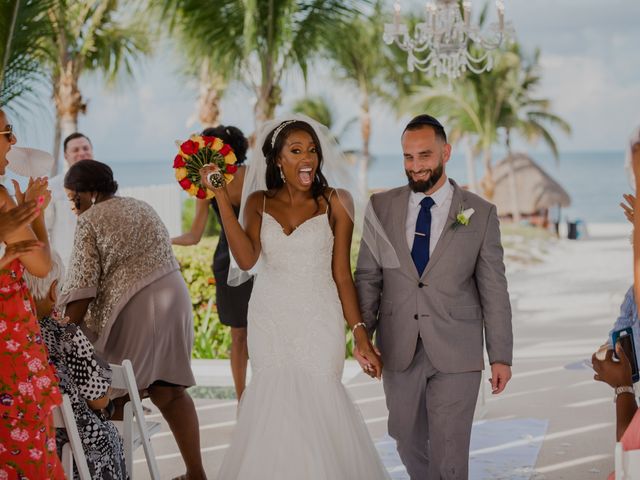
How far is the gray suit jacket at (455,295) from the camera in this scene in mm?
4984

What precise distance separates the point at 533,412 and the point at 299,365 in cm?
375

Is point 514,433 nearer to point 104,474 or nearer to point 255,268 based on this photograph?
point 255,268

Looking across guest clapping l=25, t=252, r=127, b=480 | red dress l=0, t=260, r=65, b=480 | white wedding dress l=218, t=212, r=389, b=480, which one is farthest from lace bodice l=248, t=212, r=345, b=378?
red dress l=0, t=260, r=65, b=480

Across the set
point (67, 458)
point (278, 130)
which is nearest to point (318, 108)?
point (278, 130)

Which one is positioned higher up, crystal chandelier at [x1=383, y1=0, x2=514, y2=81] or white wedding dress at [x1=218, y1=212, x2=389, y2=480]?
crystal chandelier at [x1=383, y1=0, x2=514, y2=81]

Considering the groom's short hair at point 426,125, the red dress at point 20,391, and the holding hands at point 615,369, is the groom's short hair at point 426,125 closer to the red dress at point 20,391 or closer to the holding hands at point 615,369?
the holding hands at point 615,369

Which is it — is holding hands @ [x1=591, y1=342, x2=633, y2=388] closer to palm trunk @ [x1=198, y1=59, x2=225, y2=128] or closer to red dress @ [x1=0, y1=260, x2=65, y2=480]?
red dress @ [x1=0, y1=260, x2=65, y2=480]

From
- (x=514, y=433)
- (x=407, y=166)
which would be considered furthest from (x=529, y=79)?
(x=407, y=166)

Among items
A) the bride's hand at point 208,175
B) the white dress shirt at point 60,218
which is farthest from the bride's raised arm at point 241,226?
the white dress shirt at point 60,218

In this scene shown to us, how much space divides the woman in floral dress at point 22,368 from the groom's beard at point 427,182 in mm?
1900

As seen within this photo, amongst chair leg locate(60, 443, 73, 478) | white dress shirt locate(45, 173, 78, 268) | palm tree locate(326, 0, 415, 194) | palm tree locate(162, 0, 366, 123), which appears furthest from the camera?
palm tree locate(326, 0, 415, 194)

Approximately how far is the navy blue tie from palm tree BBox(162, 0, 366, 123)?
7.55m

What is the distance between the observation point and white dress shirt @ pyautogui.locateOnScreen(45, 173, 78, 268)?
7785 millimetres

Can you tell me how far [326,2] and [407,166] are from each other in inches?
314
